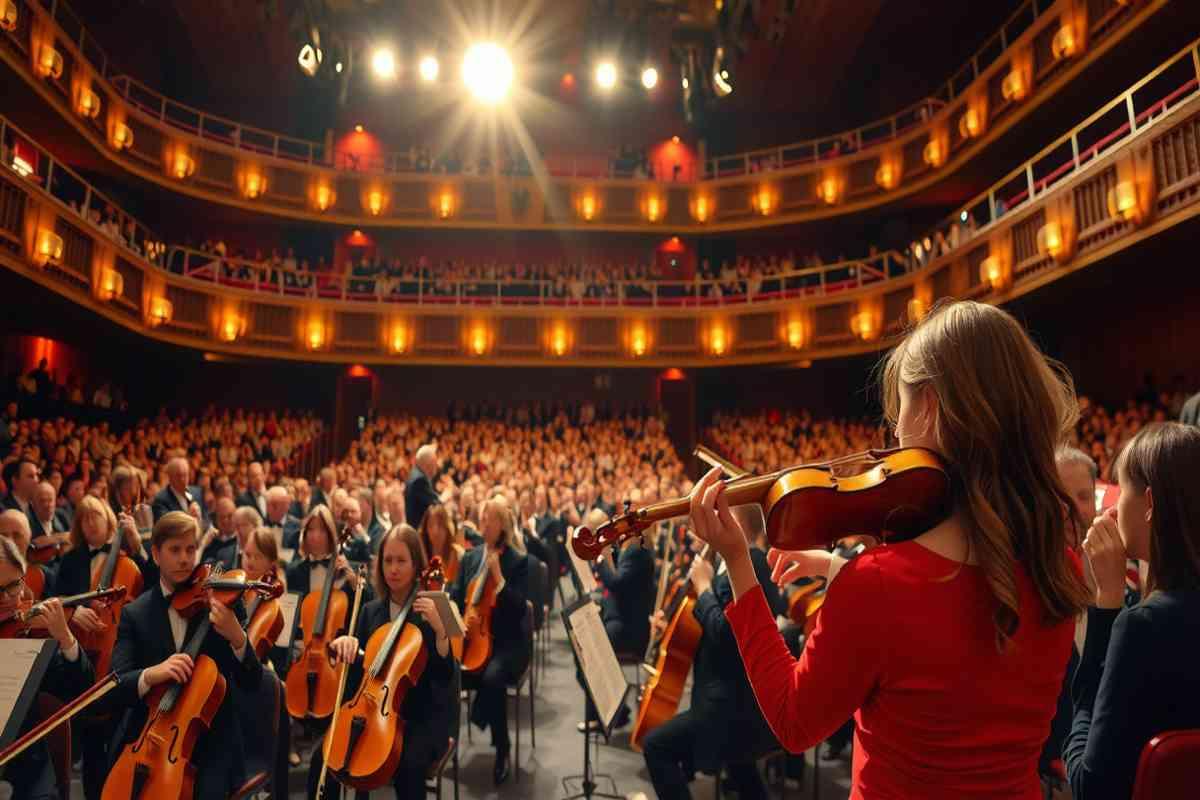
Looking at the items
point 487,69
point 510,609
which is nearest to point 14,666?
point 510,609

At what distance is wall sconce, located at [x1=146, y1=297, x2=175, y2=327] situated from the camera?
1296cm

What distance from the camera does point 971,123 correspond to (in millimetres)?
13094

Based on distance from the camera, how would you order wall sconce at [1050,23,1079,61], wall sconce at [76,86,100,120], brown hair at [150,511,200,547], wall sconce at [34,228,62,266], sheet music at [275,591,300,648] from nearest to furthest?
brown hair at [150,511,200,547] < sheet music at [275,591,300,648] < wall sconce at [34,228,62,266] < wall sconce at [1050,23,1079,61] < wall sconce at [76,86,100,120]

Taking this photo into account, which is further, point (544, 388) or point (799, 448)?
point (544, 388)

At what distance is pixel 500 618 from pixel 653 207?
1459 cm

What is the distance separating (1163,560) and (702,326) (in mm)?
14828

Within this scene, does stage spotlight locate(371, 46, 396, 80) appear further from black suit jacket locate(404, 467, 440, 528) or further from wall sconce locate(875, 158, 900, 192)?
black suit jacket locate(404, 467, 440, 528)

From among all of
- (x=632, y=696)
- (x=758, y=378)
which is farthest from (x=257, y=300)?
(x=632, y=696)

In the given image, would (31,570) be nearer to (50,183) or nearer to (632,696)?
(632,696)

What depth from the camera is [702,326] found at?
15953mm

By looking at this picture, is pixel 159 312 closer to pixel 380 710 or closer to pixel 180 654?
pixel 180 654

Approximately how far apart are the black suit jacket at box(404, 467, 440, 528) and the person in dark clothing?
483 cm

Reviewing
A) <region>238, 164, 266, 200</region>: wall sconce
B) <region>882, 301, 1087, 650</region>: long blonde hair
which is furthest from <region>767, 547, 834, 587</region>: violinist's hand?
<region>238, 164, 266, 200</region>: wall sconce

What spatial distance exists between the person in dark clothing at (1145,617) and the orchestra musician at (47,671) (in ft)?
9.71
